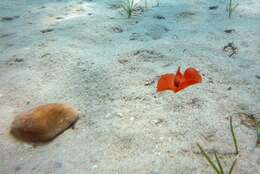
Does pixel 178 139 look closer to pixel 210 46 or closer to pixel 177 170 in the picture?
pixel 177 170

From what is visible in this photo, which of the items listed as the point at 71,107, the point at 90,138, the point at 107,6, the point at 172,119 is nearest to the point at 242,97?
the point at 172,119

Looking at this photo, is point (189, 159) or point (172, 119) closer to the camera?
point (189, 159)

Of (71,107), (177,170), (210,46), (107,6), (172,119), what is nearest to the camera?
(177,170)

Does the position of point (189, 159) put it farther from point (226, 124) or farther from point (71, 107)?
point (71, 107)

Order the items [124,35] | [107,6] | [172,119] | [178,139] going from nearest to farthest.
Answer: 1. [178,139]
2. [172,119]
3. [124,35]
4. [107,6]

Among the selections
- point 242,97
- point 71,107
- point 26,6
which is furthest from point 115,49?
point 26,6

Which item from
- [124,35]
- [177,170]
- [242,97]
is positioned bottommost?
[177,170]

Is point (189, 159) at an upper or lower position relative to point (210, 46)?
lower
